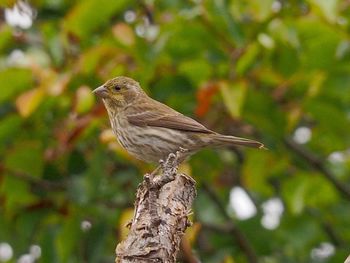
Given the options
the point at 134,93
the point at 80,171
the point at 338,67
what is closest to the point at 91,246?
the point at 80,171

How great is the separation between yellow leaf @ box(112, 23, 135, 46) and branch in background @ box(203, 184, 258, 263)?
162cm

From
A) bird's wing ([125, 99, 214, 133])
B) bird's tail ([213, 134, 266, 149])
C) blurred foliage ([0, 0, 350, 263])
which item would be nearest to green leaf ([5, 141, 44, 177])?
blurred foliage ([0, 0, 350, 263])

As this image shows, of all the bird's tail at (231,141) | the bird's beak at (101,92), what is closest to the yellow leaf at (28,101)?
the bird's beak at (101,92)

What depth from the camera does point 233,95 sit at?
6641 mm

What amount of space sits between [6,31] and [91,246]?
1.60 meters

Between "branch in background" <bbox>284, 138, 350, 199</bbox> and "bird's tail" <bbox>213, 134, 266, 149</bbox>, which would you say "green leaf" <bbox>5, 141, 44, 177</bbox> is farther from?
"branch in background" <bbox>284, 138, 350, 199</bbox>

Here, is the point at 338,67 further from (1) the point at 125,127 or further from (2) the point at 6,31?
(2) the point at 6,31

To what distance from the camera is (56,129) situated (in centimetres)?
749

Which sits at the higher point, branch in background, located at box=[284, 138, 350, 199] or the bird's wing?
branch in background, located at box=[284, 138, 350, 199]

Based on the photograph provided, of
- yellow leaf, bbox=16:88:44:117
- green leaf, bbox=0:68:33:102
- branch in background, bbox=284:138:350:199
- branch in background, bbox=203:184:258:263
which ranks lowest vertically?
yellow leaf, bbox=16:88:44:117

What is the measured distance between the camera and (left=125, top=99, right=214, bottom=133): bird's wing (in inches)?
271

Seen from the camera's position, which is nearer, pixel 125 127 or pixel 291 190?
pixel 125 127

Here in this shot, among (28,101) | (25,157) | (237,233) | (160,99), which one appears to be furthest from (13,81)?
(237,233)

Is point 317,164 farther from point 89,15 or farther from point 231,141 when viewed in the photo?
point 89,15
